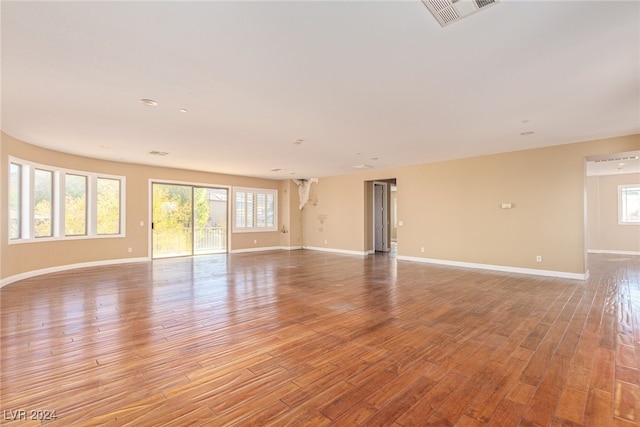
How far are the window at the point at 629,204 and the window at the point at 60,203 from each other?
14.9 meters

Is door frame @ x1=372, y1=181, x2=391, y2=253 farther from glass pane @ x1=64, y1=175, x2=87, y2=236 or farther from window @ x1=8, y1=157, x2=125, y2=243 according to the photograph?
glass pane @ x1=64, y1=175, x2=87, y2=236

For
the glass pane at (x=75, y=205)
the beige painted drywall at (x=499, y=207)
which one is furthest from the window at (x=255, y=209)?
the glass pane at (x=75, y=205)

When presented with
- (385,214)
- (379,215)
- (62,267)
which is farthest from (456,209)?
(62,267)

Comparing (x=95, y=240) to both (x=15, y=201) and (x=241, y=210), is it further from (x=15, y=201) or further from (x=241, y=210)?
(x=241, y=210)

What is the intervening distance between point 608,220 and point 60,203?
51.0 ft

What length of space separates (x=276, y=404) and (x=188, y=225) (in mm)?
8033

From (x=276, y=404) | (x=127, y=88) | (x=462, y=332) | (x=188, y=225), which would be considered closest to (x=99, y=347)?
(x=276, y=404)

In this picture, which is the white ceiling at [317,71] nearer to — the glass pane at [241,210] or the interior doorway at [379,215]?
the interior doorway at [379,215]

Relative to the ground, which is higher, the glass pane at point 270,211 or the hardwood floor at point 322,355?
the glass pane at point 270,211

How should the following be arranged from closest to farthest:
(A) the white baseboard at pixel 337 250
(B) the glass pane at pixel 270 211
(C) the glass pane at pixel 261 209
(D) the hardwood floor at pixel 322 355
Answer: (D) the hardwood floor at pixel 322 355 < (A) the white baseboard at pixel 337 250 < (C) the glass pane at pixel 261 209 < (B) the glass pane at pixel 270 211

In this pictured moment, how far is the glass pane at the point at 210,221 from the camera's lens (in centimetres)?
941

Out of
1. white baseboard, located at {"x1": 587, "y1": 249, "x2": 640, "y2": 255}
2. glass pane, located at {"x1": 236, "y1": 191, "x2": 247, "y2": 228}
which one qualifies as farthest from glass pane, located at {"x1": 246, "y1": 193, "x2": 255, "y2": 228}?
white baseboard, located at {"x1": 587, "y1": 249, "x2": 640, "y2": 255}

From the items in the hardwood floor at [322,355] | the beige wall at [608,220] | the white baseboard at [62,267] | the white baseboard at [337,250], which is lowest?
the hardwood floor at [322,355]

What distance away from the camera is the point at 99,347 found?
2805 mm
